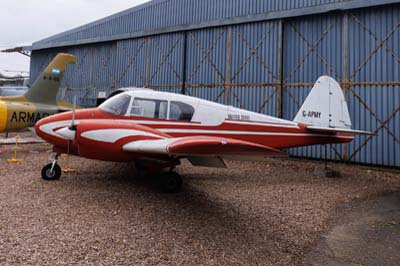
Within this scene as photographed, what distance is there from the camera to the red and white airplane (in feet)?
17.3

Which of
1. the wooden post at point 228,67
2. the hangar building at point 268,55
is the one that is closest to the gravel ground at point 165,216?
the hangar building at point 268,55

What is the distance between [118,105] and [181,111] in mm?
1625

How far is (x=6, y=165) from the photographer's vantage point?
379 inches

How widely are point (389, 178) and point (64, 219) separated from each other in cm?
986

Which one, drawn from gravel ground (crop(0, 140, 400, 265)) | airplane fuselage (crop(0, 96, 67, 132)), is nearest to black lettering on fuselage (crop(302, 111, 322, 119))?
gravel ground (crop(0, 140, 400, 265))

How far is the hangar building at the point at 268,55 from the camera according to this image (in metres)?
11.2

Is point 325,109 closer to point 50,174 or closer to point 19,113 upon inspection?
point 50,174

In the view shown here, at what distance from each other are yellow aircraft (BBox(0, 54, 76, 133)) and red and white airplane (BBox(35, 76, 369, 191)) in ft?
18.9

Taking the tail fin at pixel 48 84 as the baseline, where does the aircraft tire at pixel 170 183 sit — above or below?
below

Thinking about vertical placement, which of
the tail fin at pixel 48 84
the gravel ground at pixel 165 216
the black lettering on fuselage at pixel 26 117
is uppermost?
the tail fin at pixel 48 84

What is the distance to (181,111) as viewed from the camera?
7.91 metres

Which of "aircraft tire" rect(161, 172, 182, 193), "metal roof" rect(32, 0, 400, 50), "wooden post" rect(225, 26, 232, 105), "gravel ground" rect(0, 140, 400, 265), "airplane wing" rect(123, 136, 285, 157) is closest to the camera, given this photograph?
"gravel ground" rect(0, 140, 400, 265)

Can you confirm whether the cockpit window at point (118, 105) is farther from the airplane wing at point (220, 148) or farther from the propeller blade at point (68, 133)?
the airplane wing at point (220, 148)

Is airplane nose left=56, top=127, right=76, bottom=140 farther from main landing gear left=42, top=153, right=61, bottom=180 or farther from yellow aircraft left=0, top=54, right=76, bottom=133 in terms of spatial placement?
yellow aircraft left=0, top=54, right=76, bottom=133
